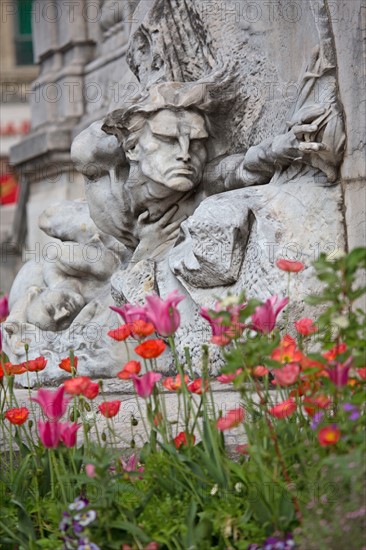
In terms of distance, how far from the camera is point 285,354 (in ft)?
9.81

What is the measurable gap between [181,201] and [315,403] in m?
2.62

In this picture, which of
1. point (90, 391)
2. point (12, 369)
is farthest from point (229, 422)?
point (12, 369)

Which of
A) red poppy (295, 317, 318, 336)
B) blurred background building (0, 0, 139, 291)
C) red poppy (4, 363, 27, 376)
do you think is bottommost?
red poppy (4, 363, 27, 376)

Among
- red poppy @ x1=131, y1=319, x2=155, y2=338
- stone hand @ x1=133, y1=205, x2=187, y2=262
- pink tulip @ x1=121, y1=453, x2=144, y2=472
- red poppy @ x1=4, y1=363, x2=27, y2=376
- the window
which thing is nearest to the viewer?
red poppy @ x1=131, y1=319, x2=155, y2=338

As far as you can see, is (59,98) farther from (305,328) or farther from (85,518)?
(85,518)

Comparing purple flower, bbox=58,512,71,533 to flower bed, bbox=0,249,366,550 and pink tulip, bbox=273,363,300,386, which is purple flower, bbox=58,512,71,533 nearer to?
flower bed, bbox=0,249,366,550

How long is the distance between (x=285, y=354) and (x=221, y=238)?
1.81m

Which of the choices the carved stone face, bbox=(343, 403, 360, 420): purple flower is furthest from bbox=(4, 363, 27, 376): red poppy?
the carved stone face

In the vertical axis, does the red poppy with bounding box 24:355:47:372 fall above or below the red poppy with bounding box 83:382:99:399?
above

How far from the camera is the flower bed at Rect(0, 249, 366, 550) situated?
109 inches

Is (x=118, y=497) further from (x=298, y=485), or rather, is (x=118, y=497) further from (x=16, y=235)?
(x=16, y=235)

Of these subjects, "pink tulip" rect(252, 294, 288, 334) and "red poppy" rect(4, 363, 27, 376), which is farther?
"red poppy" rect(4, 363, 27, 376)

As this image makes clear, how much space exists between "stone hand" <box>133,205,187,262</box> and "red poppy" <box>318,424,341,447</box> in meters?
2.89

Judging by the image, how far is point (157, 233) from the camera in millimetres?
5598
